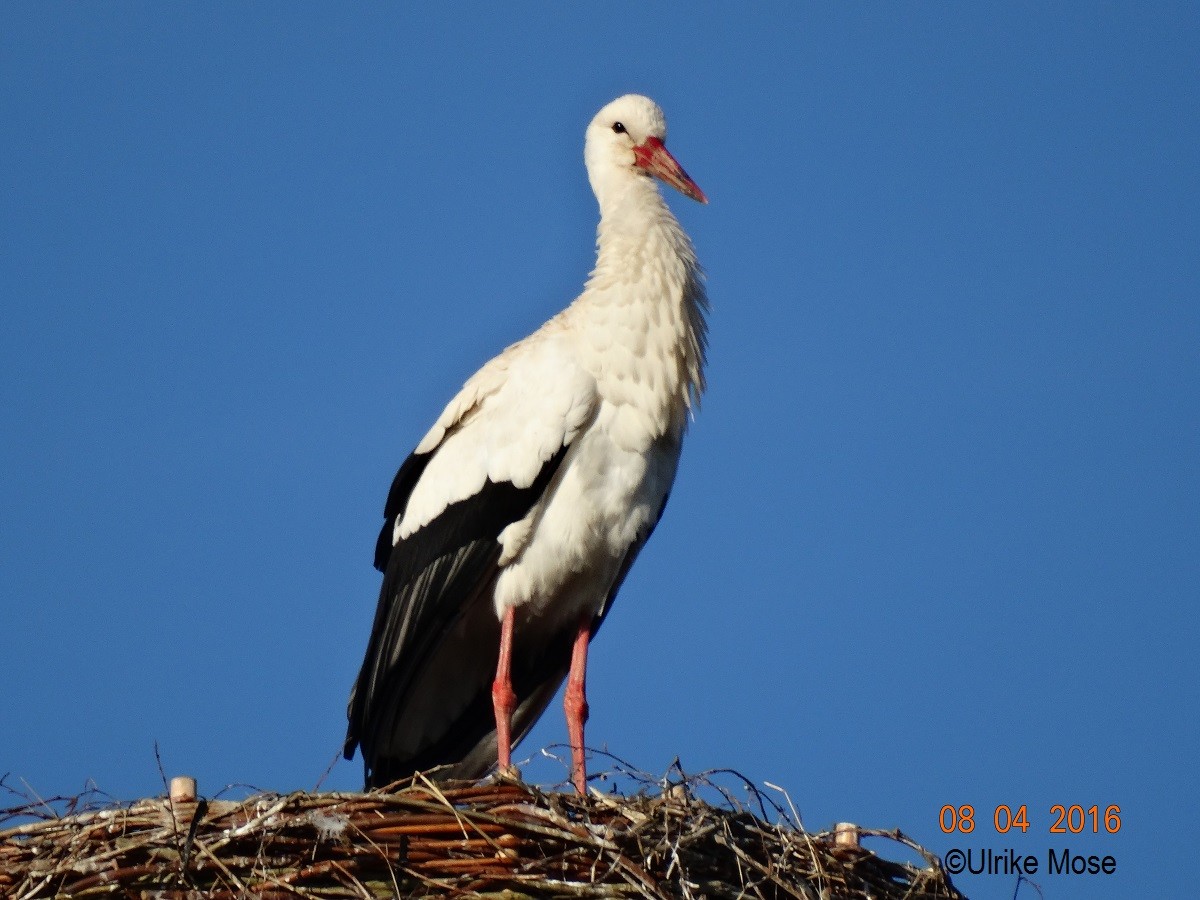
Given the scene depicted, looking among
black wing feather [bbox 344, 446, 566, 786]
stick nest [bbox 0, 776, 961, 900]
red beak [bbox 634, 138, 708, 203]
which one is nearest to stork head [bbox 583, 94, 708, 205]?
red beak [bbox 634, 138, 708, 203]

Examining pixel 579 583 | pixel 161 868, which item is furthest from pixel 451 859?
pixel 579 583

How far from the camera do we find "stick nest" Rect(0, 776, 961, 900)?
14.3 feet

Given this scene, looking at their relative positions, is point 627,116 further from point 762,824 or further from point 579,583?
point 762,824

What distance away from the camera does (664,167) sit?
6590 millimetres

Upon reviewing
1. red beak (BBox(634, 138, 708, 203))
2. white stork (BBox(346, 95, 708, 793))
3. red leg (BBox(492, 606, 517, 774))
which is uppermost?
red beak (BBox(634, 138, 708, 203))

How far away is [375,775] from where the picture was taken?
614cm

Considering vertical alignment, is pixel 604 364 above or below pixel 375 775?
above

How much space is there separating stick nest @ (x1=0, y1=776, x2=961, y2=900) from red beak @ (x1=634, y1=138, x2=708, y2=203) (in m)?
2.63

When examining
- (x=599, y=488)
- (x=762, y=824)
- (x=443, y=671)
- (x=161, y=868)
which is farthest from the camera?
(x=443, y=671)

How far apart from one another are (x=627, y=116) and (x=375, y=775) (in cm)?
252

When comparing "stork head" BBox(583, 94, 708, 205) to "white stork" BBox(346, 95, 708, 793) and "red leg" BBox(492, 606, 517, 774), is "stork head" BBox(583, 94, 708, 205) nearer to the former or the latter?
"white stork" BBox(346, 95, 708, 793)

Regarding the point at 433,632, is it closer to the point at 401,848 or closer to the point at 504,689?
the point at 504,689

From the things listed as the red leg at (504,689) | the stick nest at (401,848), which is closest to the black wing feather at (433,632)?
the red leg at (504,689)

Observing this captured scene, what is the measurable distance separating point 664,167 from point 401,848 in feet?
9.91
